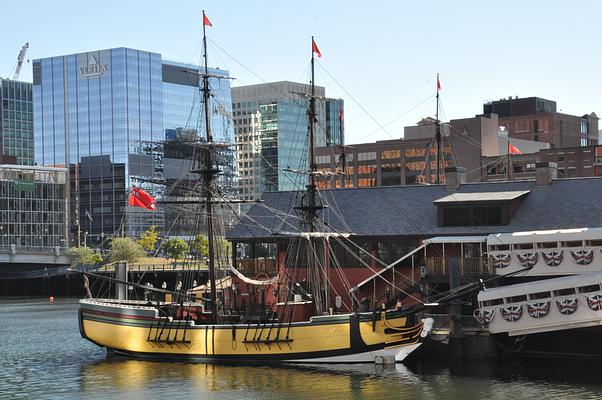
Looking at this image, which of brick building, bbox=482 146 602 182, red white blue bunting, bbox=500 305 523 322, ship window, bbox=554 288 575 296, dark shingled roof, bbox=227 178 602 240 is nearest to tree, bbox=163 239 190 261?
brick building, bbox=482 146 602 182

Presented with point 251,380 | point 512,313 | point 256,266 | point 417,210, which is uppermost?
point 417,210

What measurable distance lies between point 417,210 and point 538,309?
14.2m

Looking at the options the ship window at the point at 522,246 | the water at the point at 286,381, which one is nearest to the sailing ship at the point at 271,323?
the water at the point at 286,381

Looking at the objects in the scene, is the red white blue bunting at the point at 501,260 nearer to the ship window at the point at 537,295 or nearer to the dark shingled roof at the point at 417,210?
the ship window at the point at 537,295

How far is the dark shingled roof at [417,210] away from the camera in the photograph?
199 feet

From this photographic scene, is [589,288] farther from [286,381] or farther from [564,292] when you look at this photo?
[286,381]

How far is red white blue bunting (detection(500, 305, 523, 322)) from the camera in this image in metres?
53.5

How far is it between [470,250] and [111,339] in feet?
73.1

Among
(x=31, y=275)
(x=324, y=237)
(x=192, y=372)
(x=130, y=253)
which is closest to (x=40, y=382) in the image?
(x=192, y=372)

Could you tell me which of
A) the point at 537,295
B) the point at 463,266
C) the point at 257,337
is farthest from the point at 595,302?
the point at 257,337

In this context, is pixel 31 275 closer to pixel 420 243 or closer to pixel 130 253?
pixel 130 253

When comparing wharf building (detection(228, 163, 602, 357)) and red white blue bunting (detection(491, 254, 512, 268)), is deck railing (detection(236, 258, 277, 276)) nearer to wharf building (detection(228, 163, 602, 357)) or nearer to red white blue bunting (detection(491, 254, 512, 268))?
wharf building (detection(228, 163, 602, 357))

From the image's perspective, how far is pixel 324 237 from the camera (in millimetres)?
62156

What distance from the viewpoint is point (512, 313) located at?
53.7 meters
